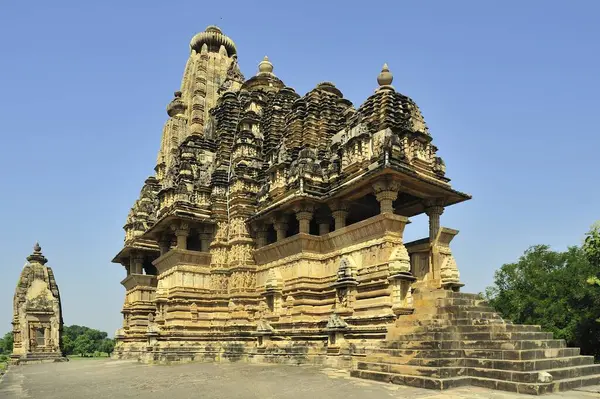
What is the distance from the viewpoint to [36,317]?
102 feet

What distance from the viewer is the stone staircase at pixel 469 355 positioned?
32.0 feet

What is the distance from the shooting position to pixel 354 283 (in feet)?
49.6

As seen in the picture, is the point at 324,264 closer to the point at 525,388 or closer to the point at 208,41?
the point at 525,388

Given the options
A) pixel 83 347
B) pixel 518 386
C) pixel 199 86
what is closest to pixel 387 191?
pixel 518 386

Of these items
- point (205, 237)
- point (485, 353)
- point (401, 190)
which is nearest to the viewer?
point (485, 353)

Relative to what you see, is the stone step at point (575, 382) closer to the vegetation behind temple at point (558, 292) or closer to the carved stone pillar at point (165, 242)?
the vegetation behind temple at point (558, 292)

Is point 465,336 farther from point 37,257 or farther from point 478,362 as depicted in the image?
point 37,257

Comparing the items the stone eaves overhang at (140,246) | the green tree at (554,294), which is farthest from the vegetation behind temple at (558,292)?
the stone eaves overhang at (140,246)

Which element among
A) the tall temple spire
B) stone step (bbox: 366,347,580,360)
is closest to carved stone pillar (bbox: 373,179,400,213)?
stone step (bbox: 366,347,580,360)

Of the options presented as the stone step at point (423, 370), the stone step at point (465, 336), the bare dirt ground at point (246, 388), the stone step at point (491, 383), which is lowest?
the bare dirt ground at point (246, 388)

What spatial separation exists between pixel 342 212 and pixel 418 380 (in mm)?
7737

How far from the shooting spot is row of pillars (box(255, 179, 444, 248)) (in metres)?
14.9

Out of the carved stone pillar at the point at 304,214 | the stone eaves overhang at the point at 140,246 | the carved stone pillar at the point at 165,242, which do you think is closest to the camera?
the carved stone pillar at the point at 304,214

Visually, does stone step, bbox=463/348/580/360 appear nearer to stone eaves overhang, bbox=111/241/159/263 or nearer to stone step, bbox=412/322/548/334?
stone step, bbox=412/322/548/334
